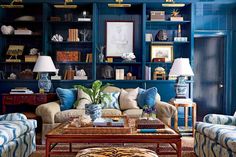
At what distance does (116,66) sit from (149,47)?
0.76 meters

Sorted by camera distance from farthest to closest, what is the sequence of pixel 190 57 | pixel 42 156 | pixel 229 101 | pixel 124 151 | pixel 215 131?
1. pixel 229 101
2. pixel 190 57
3. pixel 42 156
4. pixel 215 131
5. pixel 124 151

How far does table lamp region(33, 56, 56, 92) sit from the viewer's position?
5.68 meters

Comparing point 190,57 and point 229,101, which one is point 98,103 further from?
point 229,101

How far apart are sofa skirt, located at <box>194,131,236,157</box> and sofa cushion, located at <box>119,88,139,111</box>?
4.96 feet

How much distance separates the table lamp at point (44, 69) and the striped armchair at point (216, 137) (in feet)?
9.58

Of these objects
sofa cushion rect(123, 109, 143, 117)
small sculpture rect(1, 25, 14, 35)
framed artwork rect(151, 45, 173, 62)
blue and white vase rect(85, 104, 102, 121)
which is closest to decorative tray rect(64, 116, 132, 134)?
blue and white vase rect(85, 104, 102, 121)

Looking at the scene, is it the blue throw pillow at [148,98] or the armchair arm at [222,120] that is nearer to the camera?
the armchair arm at [222,120]

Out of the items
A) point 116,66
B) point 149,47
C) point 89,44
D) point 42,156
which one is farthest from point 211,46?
point 42,156

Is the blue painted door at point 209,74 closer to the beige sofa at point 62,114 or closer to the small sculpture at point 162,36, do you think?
the small sculpture at point 162,36

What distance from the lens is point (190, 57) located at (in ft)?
20.3

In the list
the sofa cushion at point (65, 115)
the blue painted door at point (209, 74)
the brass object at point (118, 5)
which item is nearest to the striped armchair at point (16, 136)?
the sofa cushion at point (65, 115)

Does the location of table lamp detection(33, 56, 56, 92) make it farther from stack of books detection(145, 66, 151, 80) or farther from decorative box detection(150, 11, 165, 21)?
decorative box detection(150, 11, 165, 21)

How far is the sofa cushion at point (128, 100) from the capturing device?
5.33 m

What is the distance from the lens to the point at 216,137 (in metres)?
3.21
